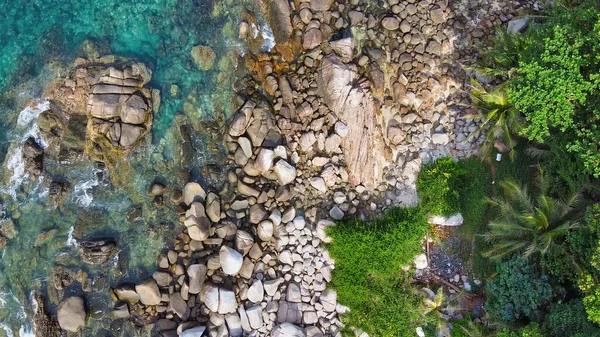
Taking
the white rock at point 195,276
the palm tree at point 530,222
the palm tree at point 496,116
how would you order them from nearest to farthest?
the palm tree at point 530,222, the palm tree at point 496,116, the white rock at point 195,276

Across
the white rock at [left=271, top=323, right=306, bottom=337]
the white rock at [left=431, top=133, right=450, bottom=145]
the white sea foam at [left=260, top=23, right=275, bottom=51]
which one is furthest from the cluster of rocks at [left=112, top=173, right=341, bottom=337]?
the white rock at [left=431, top=133, right=450, bottom=145]

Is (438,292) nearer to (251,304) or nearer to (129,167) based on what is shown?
(251,304)

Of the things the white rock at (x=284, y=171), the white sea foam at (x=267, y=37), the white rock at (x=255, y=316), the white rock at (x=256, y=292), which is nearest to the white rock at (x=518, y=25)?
the white sea foam at (x=267, y=37)

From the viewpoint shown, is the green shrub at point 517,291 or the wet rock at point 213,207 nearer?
the green shrub at point 517,291

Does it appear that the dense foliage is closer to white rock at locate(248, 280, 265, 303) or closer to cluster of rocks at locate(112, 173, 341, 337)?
cluster of rocks at locate(112, 173, 341, 337)

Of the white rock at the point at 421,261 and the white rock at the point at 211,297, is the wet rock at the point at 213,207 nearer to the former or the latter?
the white rock at the point at 211,297

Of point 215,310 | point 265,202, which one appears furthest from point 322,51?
point 215,310

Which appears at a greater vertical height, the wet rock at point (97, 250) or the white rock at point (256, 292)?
the wet rock at point (97, 250)
